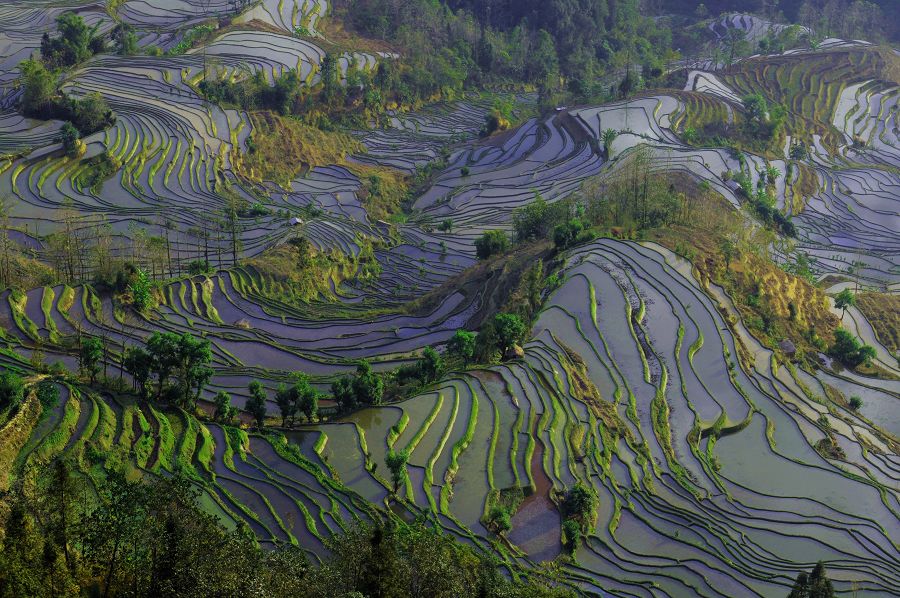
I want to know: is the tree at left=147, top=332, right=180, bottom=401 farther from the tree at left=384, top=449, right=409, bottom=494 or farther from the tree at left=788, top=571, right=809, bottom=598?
the tree at left=788, top=571, right=809, bottom=598

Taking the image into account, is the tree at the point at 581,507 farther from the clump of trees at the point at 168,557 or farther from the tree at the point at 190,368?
the tree at the point at 190,368

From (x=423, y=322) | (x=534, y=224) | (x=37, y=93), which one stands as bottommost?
(x=423, y=322)

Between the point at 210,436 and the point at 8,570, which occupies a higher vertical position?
the point at 8,570

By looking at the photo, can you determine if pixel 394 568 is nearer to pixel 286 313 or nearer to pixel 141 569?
Result: pixel 141 569

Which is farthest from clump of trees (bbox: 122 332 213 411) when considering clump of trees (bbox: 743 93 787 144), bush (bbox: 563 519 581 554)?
clump of trees (bbox: 743 93 787 144)

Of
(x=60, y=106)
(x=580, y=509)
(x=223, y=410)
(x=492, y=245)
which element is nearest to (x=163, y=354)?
(x=223, y=410)

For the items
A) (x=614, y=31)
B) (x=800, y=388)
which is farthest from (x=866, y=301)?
(x=614, y=31)

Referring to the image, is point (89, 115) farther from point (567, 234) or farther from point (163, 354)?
point (163, 354)
